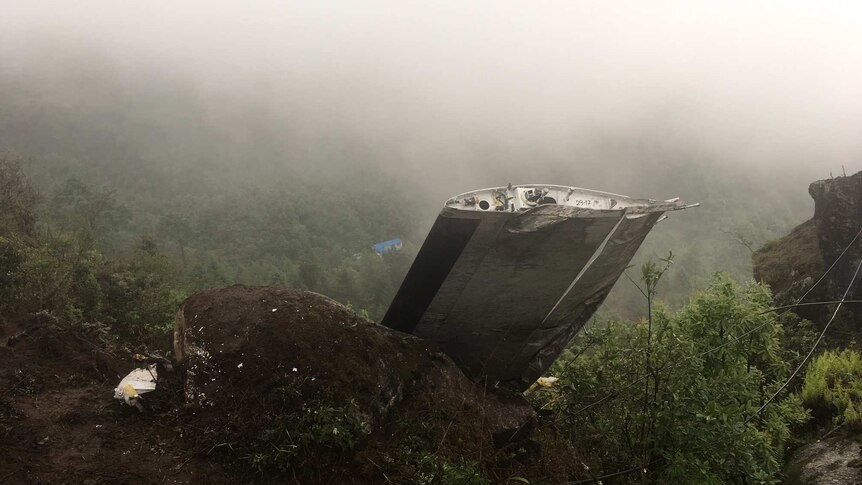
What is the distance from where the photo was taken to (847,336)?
33.6 ft

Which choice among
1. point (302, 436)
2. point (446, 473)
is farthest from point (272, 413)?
point (446, 473)

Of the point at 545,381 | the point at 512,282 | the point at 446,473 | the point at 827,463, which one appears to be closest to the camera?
the point at 446,473

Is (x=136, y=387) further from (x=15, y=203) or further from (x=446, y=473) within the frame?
(x=15, y=203)

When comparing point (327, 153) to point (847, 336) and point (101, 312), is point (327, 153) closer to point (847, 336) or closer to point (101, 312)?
point (101, 312)

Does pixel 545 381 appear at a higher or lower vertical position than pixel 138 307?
higher

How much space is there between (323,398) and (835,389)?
759 cm

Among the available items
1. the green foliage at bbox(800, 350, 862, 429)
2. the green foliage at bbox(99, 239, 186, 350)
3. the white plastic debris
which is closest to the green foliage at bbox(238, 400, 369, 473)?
the white plastic debris

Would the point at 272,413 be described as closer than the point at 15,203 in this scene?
Yes

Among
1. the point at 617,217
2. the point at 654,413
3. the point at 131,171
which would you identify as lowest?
the point at 131,171

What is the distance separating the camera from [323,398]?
18.3 ft

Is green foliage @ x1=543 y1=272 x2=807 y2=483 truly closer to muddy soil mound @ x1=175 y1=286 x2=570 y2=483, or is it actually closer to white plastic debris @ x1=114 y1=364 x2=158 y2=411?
muddy soil mound @ x1=175 y1=286 x2=570 y2=483

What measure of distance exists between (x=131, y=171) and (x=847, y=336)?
7380 centimetres

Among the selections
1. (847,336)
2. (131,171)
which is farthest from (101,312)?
(131,171)

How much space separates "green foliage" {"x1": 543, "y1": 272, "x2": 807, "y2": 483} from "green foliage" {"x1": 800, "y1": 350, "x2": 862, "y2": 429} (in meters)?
1.08
